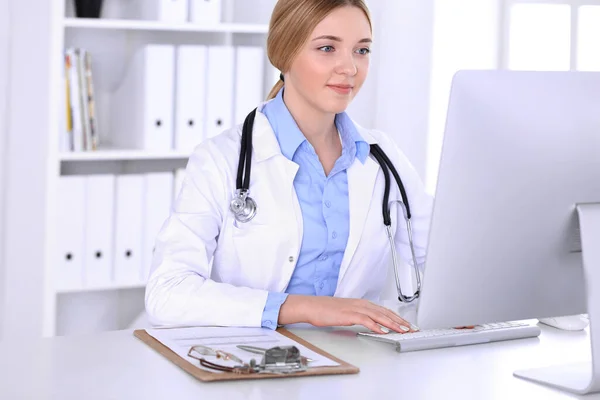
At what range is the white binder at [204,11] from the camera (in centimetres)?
310

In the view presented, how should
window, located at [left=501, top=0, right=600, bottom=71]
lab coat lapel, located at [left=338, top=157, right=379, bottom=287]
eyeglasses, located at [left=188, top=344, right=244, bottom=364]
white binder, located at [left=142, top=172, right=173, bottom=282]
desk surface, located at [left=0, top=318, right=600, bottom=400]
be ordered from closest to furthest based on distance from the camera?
desk surface, located at [left=0, top=318, right=600, bottom=400], eyeglasses, located at [left=188, top=344, right=244, bottom=364], lab coat lapel, located at [left=338, top=157, right=379, bottom=287], white binder, located at [left=142, top=172, right=173, bottom=282], window, located at [left=501, top=0, right=600, bottom=71]

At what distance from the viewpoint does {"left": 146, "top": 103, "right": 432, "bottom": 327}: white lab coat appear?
1791mm

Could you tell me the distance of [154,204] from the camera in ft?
10.2

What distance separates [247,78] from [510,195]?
1879mm

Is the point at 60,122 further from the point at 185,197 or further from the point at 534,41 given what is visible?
the point at 534,41

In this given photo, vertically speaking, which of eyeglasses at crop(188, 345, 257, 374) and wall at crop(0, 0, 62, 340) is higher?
wall at crop(0, 0, 62, 340)

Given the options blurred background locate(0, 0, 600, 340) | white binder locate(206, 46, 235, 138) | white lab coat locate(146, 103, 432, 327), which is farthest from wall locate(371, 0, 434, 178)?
white lab coat locate(146, 103, 432, 327)

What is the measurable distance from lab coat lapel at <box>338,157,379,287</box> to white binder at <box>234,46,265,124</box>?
3.63 ft

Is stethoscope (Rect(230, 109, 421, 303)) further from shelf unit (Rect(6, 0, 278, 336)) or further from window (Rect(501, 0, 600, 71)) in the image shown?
window (Rect(501, 0, 600, 71))

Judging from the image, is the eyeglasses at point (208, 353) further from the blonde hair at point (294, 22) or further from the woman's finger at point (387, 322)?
the blonde hair at point (294, 22)

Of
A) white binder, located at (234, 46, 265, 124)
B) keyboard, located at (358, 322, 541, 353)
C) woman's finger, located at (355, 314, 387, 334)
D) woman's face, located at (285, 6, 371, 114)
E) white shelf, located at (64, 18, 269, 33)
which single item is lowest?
keyboard, located at (358, 322, 541, 353)

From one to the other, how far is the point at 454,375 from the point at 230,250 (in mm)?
666

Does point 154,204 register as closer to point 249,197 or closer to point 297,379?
point 249,197

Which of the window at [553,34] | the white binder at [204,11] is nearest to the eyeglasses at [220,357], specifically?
the white binder at [204,11]
